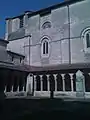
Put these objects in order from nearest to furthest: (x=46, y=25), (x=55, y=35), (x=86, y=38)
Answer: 1. (x=86, y=38)
2. (x=55, y=35)
3. (x=46, y=25)

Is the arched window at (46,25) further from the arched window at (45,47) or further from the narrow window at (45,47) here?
the narrow window at (45,47)

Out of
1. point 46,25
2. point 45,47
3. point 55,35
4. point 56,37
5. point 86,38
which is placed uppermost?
point 46,25

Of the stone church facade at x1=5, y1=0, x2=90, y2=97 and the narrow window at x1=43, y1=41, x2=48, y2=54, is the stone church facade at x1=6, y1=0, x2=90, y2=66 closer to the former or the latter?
the stone church facade at x1=5, y1=0, x2=90, y2=97

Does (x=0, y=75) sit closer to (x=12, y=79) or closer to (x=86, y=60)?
(x=12, y=79)

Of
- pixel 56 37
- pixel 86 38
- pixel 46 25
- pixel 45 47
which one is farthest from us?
pixel 46 25

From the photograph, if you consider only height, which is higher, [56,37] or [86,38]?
[56,37]

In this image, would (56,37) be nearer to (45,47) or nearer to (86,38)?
(45,47)

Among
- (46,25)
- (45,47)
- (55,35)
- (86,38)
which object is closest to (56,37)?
(55,35)

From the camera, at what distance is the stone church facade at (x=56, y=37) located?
22.1 m

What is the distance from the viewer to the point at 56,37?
24500 mm

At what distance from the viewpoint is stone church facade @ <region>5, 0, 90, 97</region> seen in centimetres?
2206

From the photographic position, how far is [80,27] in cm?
2252

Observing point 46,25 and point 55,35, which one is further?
point 46,25

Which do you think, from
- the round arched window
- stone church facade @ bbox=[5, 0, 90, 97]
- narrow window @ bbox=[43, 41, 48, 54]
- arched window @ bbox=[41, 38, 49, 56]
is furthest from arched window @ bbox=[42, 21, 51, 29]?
the round arched window
